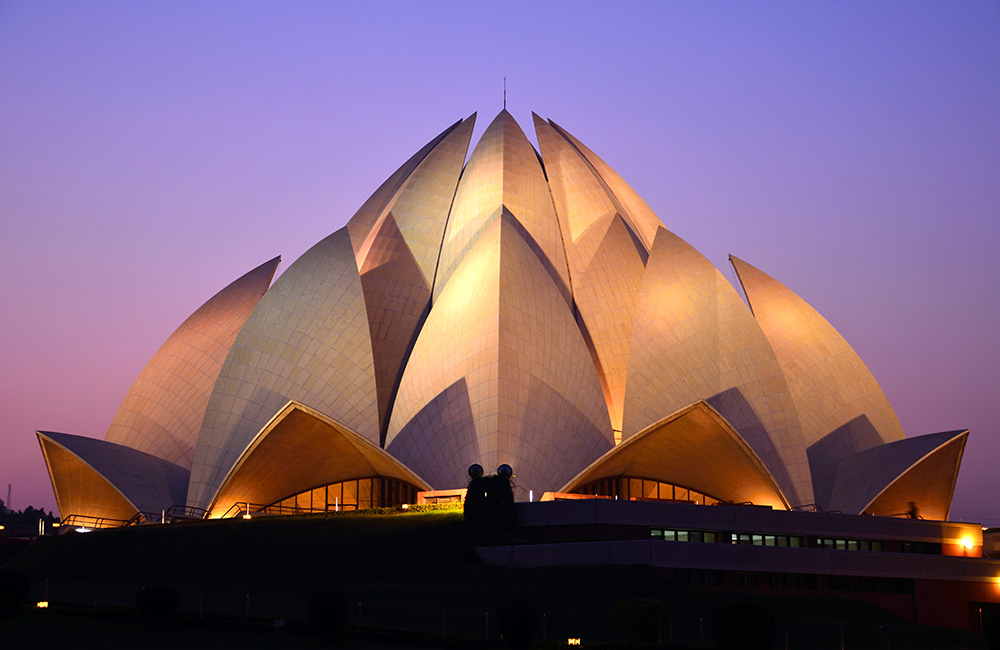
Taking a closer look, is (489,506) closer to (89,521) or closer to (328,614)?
(328,614)

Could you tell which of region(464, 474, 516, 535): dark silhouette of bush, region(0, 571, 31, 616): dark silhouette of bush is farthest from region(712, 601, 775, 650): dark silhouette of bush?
region(0, 571, 31, 616): dark silhouette of bush

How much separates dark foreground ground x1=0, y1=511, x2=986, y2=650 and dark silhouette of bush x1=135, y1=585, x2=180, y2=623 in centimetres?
18

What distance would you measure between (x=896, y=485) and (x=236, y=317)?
2742 cm

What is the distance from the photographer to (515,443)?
35.4 metres

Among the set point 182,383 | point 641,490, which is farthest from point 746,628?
point 182,383

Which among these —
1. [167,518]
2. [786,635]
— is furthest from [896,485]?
[167,518]

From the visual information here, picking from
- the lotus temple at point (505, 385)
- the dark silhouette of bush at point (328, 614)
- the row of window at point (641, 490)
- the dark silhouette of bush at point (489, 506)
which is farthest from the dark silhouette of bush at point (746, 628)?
the row of window at point (641, 490)

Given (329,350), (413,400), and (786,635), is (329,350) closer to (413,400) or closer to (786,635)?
(413,400)

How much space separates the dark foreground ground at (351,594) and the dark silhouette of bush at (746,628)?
4.76 feet

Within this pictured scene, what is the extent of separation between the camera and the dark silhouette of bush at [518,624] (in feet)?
60.5

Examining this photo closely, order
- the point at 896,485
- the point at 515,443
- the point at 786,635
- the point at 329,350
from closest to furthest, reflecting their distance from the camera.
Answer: the point at 786,635 → the point at 515,443 → the point at 896,485 → the point at 329,350

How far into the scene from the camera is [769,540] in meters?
30.5

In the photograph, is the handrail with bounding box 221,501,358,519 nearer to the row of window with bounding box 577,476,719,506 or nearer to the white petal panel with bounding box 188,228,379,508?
the white petal panel with bounding box 188,228,379,508

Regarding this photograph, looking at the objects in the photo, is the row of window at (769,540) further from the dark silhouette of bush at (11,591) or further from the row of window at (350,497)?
the dark silhouette of bush at (11,591)
